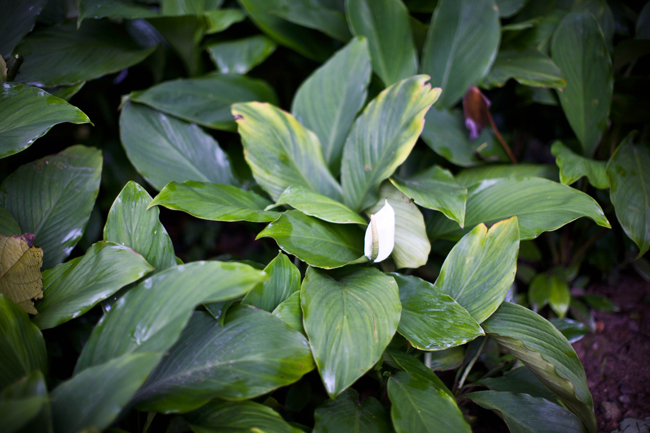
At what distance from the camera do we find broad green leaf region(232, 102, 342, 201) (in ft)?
3.57

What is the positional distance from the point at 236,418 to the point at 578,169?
44.6 inches

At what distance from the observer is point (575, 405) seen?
77 centimetres

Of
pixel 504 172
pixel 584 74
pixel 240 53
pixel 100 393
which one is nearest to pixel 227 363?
pixel 100 393

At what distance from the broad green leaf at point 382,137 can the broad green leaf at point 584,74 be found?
56cm

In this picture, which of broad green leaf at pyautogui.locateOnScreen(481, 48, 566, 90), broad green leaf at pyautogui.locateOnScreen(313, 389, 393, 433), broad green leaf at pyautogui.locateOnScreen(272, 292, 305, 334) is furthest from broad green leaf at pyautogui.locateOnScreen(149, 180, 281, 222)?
broad green leaf at pyautogui.locateOnScreen(481, 48, 566, 90)

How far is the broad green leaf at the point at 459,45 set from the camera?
129cm

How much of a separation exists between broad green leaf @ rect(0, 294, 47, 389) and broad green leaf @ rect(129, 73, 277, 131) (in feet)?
2.33

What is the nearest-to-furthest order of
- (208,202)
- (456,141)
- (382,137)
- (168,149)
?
(208,202) → (382,137) → (168,149) → (456,141)

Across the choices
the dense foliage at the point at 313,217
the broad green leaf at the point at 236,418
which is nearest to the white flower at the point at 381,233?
the dense foliage at the point at 313,217

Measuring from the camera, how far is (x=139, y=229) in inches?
34.9

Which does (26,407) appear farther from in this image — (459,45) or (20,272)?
(459,45)

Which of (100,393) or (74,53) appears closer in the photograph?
(100,393)

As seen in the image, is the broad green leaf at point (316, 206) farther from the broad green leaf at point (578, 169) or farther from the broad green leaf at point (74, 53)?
the broad green leaf at point (74, 53)

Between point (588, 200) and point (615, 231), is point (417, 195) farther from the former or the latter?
point (615, 231)
